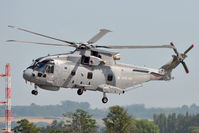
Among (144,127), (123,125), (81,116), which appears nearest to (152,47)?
(123,125)

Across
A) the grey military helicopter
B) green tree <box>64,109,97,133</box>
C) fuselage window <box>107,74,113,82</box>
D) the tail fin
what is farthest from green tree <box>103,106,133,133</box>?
fuselage window <box>107,74,113,82</box>

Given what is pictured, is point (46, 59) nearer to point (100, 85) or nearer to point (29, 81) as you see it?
point (29, 81)

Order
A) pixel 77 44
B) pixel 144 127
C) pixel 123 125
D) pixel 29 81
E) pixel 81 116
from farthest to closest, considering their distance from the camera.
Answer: pixel 144 127
pixel 81 116
pixel 123 125
pixel 77 44
pixel 29 81

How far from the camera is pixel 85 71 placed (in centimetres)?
Answer: 4944

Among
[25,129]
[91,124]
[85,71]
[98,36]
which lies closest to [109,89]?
[85,71]

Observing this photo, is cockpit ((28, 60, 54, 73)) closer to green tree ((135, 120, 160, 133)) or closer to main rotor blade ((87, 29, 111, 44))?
main rotor blade ((87, 29, 111, 44))

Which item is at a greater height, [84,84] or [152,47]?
[152,47]

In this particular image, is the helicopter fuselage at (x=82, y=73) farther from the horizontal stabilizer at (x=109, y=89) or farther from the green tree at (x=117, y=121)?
the green tree at (x=117, y=121)

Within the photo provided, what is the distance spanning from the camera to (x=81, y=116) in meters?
127

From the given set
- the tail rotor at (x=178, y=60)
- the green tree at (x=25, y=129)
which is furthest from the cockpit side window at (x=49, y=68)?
the green tree at (x=25, y=129)

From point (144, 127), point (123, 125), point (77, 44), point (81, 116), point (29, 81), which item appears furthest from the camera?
point (144, 127)

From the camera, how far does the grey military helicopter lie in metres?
47.6

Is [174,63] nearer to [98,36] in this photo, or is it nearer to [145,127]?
[98,36]

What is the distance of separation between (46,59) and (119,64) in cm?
→ 827
